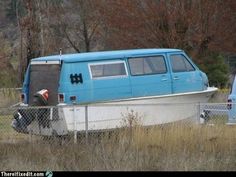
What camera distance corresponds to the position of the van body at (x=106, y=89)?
1358 cm

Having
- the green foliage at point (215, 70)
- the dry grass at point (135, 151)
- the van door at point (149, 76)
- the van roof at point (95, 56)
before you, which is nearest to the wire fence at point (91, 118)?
the van door at point (149, 76)

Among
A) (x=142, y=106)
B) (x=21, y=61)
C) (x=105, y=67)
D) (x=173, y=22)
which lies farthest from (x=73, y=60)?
(x=21, y=61)

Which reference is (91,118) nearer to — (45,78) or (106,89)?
(106,89)

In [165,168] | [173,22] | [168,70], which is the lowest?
[165,168]

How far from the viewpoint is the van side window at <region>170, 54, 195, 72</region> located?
599 inches

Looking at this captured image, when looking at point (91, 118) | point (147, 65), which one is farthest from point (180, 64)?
point (91, 118)

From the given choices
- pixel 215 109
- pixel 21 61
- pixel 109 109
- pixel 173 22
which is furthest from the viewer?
pixel 21 61

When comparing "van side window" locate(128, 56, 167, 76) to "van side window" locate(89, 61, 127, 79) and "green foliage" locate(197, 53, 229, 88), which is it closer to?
"van side window" locate(89, 61, 127, 79)

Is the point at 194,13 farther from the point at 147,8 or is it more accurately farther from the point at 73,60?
the point at 73,60

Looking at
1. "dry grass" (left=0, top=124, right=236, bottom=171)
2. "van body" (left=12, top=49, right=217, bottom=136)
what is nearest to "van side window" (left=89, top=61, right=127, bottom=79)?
"van body" (left=12, top=49, right=217, bottom=136)

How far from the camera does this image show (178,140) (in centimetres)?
1169

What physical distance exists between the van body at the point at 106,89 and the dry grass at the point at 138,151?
3.98ft

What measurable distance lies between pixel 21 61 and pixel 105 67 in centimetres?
1894

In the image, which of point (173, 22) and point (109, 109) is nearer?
point (109, 109)
